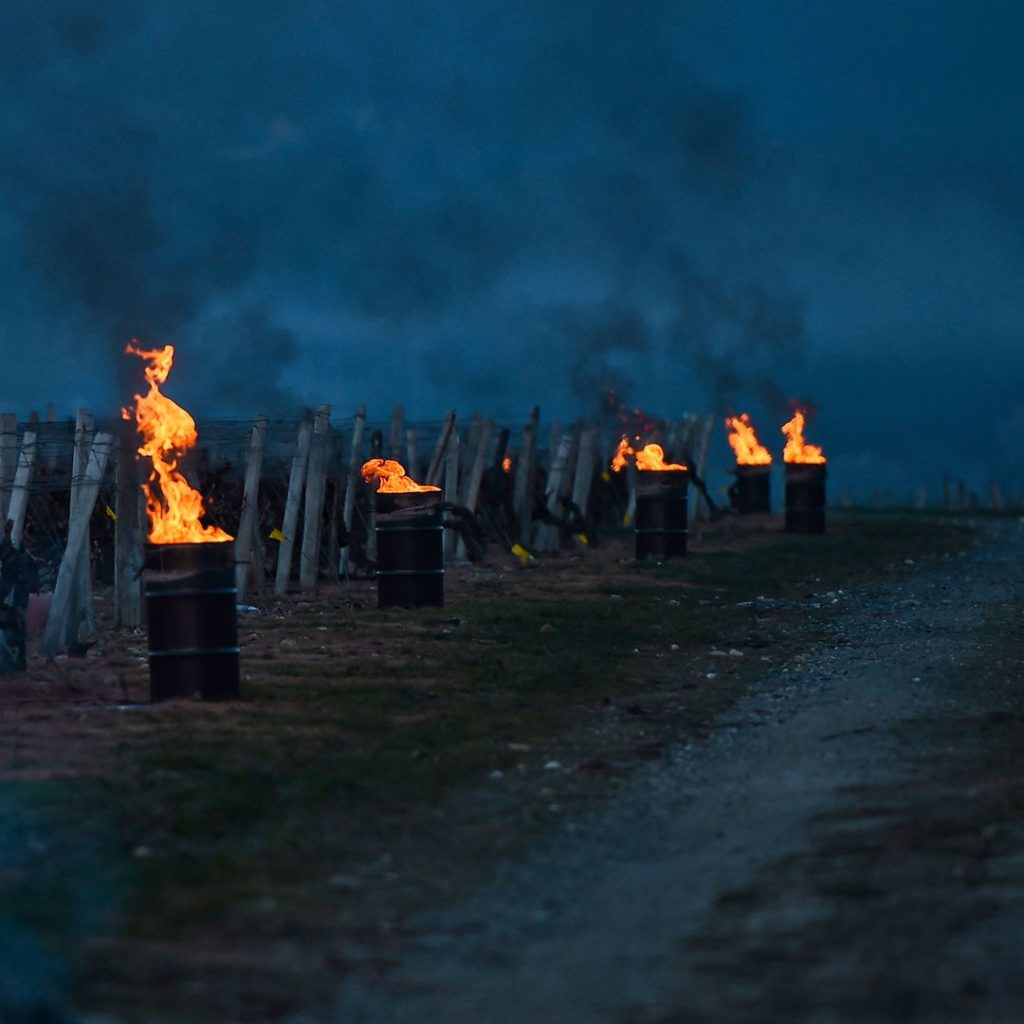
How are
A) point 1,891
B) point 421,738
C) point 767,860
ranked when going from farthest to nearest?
point 421,738
point 767,860
point 1,891

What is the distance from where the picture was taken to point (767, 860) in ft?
24.2

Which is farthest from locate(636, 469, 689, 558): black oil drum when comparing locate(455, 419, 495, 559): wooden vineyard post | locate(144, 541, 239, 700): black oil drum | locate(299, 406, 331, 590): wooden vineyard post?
locate(144, 541, 239, 700): black oil drum

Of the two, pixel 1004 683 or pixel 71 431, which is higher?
pixel 71 431

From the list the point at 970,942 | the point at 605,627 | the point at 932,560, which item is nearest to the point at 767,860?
the point at 970,942

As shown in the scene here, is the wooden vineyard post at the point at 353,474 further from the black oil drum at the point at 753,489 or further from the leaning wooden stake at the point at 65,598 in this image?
the black oil drum at the point at 753,489

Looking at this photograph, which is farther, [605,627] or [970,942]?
[605,627]

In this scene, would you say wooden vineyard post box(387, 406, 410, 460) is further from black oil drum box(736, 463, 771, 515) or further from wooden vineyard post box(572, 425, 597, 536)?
black oil drum box(736, 463, 771, 515)

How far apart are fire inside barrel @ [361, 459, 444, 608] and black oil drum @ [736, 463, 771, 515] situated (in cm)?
2661

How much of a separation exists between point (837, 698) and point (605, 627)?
539 centimetres

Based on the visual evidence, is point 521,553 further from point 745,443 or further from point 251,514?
point 745,443

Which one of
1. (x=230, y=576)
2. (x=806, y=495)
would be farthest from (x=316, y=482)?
(x=806, y=495)

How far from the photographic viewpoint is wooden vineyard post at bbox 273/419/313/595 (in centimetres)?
2097

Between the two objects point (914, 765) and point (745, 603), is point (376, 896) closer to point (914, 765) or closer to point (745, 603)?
point (914, 765)

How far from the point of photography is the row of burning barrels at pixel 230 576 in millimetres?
11445
